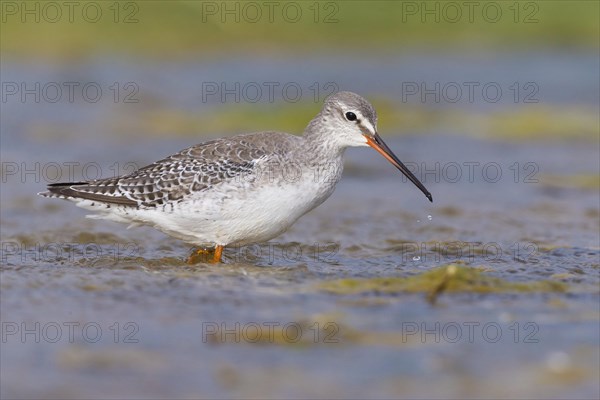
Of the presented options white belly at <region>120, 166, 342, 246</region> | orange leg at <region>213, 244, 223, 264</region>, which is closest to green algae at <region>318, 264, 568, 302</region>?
white belly at <region>120, 166, 342, 246</region>

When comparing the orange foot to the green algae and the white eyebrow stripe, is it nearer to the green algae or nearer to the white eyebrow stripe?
the green algae

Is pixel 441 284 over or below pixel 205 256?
below

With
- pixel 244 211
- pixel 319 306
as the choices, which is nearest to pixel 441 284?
pixel 319 306

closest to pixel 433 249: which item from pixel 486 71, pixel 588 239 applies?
pixel 588 239

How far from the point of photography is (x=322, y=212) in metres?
13.9

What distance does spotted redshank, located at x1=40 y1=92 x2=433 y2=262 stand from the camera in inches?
403

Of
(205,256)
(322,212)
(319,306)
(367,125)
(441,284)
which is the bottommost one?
(319,306)

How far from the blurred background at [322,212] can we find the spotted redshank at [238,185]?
1.47ft

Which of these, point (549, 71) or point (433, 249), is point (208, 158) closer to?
point (433, 249)

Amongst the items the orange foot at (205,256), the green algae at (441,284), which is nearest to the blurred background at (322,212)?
the green algae at (441,284)

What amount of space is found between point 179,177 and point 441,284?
3.01m

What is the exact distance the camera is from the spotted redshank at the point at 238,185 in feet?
33.6

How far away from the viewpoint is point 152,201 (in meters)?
10.6

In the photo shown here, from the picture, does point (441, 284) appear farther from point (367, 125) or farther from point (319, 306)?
point (367, 125)
